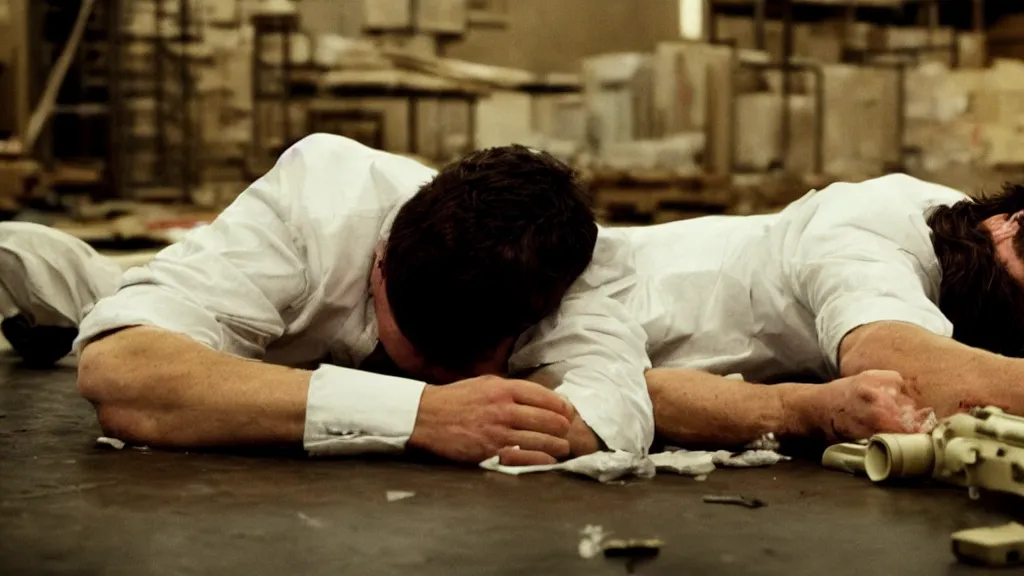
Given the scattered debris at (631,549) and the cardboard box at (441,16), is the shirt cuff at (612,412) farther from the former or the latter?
the cardboard box at (441,16)

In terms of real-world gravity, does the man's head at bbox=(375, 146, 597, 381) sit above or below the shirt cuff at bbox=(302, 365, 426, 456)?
above

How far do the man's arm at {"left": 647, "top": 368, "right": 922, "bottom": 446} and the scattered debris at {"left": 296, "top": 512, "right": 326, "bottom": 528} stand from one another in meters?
0.73

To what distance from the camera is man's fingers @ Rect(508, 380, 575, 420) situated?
214cm

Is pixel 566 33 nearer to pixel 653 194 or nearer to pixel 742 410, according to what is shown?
pixel 653 194

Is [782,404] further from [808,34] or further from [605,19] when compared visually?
[605,19]

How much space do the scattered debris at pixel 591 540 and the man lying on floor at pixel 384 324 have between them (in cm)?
35

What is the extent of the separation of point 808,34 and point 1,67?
4201 mm

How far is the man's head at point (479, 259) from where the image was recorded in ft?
7.16

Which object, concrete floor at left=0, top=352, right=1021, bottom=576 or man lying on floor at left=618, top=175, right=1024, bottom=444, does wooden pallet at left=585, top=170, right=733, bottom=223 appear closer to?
man lying on floor at left=618, top=175, right=1024, bottom=444

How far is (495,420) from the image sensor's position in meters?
2.14

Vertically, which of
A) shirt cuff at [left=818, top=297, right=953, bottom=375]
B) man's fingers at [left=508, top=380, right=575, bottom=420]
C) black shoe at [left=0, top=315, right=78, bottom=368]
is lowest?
black shoe at [left=0, top=315, right=78, bottom=368]

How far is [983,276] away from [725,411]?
0.52 meters

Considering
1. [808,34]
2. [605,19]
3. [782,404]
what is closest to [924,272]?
[782,404]

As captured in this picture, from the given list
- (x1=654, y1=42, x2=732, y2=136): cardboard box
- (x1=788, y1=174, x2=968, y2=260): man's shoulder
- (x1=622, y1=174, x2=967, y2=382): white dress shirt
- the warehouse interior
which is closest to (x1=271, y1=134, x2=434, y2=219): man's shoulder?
(x1=622, y1=174, x2=967, y2=382): white dress shirt
